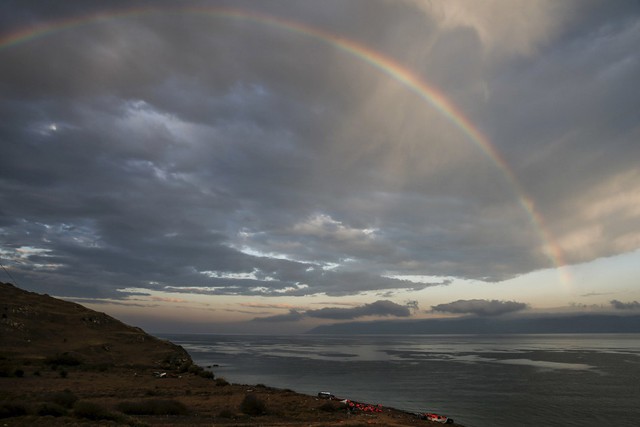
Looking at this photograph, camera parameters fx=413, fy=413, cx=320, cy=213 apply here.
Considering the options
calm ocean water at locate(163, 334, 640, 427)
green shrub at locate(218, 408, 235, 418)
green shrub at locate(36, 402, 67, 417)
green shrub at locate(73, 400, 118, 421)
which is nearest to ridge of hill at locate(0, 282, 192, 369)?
calm ocean water at locate(163, 334, 640, 427)

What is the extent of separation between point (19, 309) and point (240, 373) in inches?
1629

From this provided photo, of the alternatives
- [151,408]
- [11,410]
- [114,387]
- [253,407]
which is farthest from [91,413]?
[114,387]

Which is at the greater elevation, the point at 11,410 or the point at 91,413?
the point at 11,410

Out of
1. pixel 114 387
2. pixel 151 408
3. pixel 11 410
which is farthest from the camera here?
pixel 114 387

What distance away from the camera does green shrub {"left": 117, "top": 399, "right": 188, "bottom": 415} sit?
29219 millimetres

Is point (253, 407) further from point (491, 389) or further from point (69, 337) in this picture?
point (69, 337)

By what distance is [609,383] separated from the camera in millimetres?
71438

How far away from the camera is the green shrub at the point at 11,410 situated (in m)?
20.5

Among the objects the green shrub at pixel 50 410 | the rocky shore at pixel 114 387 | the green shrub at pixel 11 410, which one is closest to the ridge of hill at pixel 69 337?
the rocky shore at pixel 114 387

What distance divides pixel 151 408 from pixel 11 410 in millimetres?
10000

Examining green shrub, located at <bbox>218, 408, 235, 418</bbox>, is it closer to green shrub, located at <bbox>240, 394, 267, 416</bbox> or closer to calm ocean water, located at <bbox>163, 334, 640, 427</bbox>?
green shrub, located at <bbox>240, 394, 267, 416</bbox>

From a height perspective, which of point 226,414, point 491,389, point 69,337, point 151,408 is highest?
point 69,337

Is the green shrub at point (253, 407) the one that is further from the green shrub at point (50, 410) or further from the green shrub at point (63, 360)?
the green shrub at point (63, 360)

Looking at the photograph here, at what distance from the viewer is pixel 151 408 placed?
29438 mm
